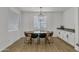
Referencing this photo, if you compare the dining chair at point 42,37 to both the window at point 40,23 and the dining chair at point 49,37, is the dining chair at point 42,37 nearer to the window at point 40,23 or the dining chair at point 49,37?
the dining chair at point 49,37

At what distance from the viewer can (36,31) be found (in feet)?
9.87

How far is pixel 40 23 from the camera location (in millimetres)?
2922

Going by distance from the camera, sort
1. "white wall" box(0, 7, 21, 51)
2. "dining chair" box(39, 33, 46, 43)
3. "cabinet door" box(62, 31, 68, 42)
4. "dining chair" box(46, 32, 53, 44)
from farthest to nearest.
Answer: "cabinet door" box(62, 31, 68, 42) → "dining chair" box(39, 33, 46, 43) → "dining chair" box(46, 32, 53, 44) → "white wall" box(0, 7, 21, 51)

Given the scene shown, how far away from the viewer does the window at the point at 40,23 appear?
290cm

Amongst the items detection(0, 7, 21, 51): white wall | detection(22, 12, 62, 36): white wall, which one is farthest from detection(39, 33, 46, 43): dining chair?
detection(0, 7, 21, 51): white wall

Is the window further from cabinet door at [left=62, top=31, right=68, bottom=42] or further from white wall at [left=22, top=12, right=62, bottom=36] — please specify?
cabinet door at [left=62, top=31, right=68, bottom=42]

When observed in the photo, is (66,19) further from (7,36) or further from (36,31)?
(7,36)

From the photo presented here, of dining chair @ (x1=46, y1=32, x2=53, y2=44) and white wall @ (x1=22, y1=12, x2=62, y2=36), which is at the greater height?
white wall @ (x1=22, y1=12, x2=62, y2=36)

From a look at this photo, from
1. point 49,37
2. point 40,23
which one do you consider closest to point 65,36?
point 49,37

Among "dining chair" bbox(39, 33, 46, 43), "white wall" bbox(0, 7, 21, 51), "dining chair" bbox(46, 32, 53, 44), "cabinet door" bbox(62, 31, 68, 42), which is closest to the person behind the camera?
"white wall" bbox(0, 7, 21, 51)

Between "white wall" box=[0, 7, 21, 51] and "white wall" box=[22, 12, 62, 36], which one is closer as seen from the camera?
"white wall" box=[0, 7, 21, 51]

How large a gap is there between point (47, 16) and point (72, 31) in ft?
3.74

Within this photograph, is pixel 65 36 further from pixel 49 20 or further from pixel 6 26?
pixel 6 26

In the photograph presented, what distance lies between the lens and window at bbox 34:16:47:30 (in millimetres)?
2899
